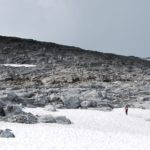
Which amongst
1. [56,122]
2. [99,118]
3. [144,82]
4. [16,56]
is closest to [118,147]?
[56,122]

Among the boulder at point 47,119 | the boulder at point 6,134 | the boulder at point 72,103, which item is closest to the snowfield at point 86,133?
the boulder at point 6,134

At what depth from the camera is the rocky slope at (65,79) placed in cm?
5366

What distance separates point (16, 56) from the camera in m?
103

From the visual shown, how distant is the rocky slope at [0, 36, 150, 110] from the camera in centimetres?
5366

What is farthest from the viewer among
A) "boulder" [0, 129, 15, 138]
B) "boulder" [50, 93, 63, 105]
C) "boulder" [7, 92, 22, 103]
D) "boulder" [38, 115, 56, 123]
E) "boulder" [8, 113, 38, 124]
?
"boulder" [50, 93, 63, 105]

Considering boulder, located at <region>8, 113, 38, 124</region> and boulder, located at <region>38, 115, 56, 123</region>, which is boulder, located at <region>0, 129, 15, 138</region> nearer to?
boulder, located at <region>8, 113, 38, 124</region>

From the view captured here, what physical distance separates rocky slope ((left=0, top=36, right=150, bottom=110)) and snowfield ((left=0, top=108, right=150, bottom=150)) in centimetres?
582

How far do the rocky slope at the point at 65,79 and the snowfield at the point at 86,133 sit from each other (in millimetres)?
5824

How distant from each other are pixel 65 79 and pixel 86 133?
40276 mm

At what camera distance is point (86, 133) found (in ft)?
116

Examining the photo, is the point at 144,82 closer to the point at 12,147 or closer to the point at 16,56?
the point at 16,56

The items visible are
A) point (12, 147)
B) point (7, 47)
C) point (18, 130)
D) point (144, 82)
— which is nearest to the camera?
point (12, 147)

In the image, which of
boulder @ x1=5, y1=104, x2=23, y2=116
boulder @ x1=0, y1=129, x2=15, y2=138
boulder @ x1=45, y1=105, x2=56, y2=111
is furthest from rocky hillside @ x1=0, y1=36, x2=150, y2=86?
boulder @ x1=0, y1=129, x2=15, y2=138

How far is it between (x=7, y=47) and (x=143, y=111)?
6373 centimetres
